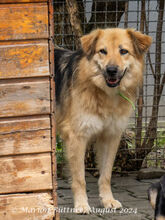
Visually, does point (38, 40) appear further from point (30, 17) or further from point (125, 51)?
point (125, 51)

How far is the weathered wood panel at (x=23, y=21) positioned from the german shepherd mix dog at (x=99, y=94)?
1.11 metres

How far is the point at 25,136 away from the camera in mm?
3309

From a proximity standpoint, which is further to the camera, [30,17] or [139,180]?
[139,180]

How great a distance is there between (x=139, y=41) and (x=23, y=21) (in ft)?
5.18

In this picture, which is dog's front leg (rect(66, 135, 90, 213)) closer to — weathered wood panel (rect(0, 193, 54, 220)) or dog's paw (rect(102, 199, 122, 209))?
dog's paw (rect(102, 199, 122, 209))

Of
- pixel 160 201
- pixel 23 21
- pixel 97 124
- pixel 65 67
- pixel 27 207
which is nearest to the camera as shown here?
pixel 160 201

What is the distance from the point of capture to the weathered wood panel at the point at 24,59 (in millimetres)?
3229

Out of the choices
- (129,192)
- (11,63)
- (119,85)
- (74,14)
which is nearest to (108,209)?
(129,192)

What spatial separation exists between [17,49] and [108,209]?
1.89 meters

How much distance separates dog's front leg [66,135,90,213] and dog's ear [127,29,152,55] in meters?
1.05

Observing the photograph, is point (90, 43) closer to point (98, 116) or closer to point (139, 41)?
point (139, 41)

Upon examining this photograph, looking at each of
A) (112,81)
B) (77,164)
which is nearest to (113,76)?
(112,81)

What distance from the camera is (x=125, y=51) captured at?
4.31 m

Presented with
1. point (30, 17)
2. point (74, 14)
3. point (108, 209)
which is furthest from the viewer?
point (74, 14)
